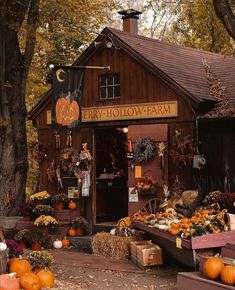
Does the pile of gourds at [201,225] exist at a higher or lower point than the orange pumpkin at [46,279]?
higher

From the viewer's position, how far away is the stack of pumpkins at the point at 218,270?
8.45 metres

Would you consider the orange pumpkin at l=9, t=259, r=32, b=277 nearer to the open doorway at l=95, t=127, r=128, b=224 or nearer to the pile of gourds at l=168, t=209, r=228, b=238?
the pile of gourds at l=168, t=209, r=228, b=238

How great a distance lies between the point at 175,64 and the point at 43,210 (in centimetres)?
529

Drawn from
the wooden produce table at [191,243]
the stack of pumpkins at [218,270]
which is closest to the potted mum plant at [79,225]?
the wooden produce table at [191,243]

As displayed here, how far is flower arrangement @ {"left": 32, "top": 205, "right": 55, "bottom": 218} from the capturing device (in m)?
15.1

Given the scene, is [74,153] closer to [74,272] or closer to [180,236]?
[74,272]

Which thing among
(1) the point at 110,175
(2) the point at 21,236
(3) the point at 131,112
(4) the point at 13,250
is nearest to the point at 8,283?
(4) the point at 13,250

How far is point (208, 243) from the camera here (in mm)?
9734

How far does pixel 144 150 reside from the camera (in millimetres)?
14641

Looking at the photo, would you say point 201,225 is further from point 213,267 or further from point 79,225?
point 79,225

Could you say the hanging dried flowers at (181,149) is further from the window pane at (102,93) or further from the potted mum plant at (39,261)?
the potted mum plant at (39,261)

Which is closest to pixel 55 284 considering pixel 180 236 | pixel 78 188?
pixel 180 236

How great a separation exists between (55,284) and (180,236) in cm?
224

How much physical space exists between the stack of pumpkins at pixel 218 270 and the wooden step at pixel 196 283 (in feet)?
0.27
